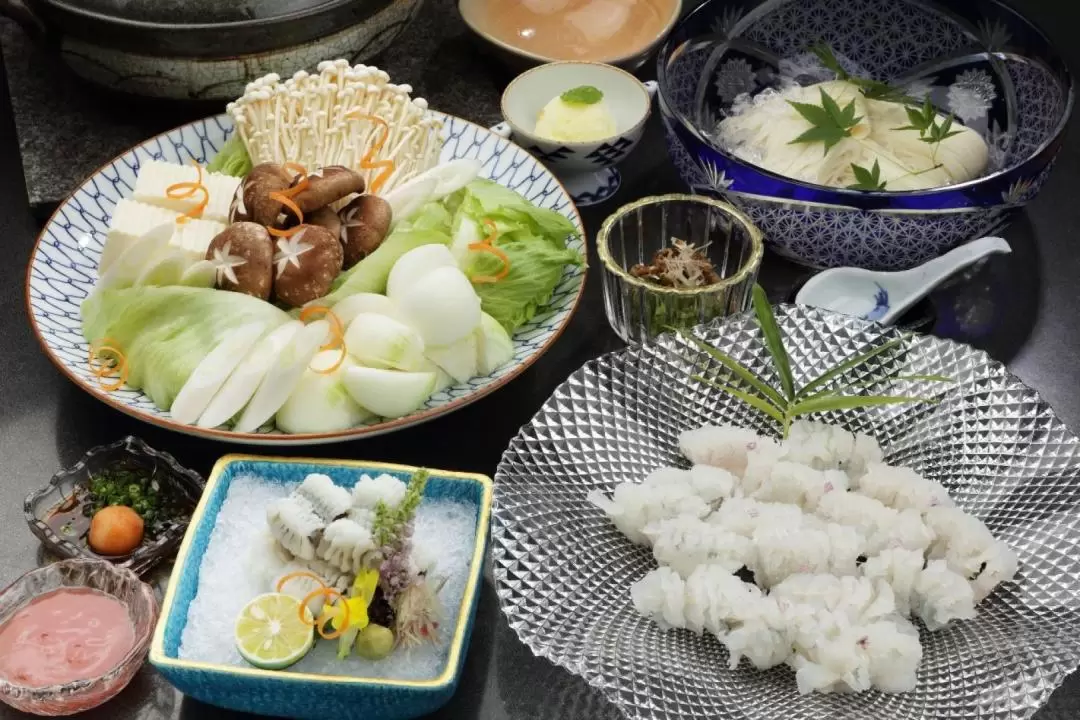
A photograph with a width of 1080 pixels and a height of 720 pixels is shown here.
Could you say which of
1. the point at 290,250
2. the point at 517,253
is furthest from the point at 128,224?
the point at 517,253

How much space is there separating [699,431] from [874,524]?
22cm

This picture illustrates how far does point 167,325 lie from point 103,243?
0.94ft

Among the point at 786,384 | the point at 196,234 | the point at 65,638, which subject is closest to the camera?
the point at 65,638

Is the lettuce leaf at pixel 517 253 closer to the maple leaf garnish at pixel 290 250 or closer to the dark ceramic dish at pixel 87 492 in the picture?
the maple leaf garnish at pixel 290 250

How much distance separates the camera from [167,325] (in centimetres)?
138

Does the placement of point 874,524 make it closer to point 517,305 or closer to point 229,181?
point 517,305

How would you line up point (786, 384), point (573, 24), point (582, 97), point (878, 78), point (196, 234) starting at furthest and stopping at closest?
point (573, 24) < point (878, 78) < point (582, 97) < point (196, 234) < point (786, 384)

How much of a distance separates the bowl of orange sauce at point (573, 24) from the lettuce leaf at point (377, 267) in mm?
676

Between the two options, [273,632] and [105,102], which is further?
[105,102]

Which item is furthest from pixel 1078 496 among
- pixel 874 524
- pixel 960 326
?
pixel 960 326

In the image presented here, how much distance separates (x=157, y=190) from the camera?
1515 millimetres

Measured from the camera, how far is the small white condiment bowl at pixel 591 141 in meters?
1.70

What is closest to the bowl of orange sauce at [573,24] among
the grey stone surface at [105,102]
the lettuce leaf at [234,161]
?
the grey stone surface at [105,102]

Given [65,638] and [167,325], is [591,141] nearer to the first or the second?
[167,325]
